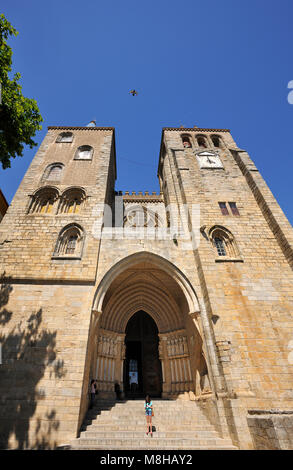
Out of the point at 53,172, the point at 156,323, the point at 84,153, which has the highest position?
the point at 84,153

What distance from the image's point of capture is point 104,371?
31.3ft

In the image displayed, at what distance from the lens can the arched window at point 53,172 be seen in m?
12.4

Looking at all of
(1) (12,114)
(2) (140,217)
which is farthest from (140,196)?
(1) (12,114)

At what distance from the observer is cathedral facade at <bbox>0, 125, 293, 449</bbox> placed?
20.7 ft

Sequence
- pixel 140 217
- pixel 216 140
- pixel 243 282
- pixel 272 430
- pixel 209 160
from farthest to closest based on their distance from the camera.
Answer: pixel 216 140 → pixel 140 217 → pixel 209 160 → pixel 243 282 → pixel 272 430

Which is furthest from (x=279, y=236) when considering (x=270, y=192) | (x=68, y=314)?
(x=68, y=314)

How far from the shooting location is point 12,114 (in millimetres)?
7270

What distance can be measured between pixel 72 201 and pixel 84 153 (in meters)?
4.88

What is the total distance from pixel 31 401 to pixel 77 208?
827 centimetres

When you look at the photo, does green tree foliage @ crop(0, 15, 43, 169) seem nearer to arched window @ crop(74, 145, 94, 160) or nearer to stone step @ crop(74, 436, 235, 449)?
arched window @ crop(74, 145, 94, 160)

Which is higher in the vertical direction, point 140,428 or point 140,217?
point 140,217

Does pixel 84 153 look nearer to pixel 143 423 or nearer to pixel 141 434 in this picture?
pixel 143 423

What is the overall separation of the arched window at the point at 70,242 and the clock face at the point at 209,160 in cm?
896

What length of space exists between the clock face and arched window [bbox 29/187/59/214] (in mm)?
9347
